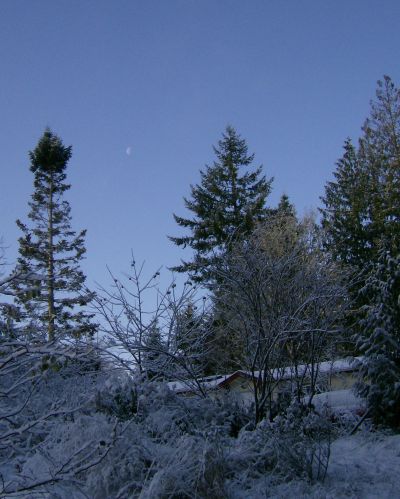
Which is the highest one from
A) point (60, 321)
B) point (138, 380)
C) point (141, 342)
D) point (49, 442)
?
point (60, 321)

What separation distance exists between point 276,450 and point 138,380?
2912 millimetres

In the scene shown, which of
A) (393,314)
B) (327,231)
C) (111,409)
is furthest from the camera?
(327,231)

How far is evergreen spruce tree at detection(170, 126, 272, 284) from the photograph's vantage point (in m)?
27.5

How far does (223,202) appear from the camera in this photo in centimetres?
2900

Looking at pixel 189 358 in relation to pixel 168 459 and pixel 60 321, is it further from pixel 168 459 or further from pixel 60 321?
pixel 60 321

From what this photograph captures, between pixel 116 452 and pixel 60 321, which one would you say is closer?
pixel 116 452

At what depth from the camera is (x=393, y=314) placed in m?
13.5

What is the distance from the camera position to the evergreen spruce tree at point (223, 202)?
90.1ft

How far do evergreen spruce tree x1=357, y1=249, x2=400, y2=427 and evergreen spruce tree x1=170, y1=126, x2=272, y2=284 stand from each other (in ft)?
42.1

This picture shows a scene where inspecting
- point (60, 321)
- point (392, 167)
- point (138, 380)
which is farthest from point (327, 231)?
point (138, 380)

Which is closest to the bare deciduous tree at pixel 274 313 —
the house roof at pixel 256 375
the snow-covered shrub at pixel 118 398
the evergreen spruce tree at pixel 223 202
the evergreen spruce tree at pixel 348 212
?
the house roof at pixel 256 375

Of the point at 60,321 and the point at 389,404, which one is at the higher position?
the point at 60,321

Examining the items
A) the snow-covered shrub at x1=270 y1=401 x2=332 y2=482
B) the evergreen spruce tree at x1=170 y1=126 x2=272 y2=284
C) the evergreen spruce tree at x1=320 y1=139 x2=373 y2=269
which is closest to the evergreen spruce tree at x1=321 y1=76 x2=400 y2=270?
the evergreen spruce tree at x1=320 y1=139 x2=373 y2=269

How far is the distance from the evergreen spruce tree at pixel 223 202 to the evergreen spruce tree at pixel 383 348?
12818 mm
